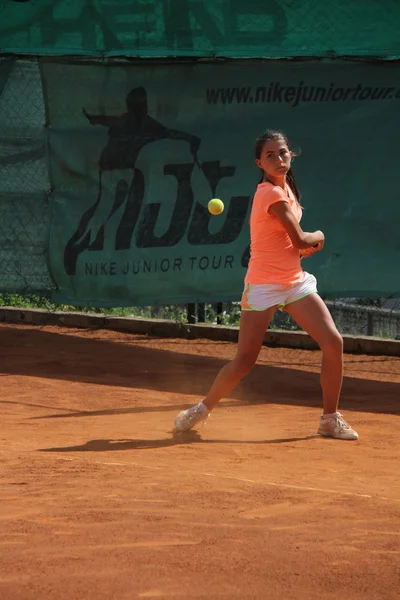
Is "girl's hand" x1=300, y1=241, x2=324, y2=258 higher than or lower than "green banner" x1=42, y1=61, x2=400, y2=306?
lower

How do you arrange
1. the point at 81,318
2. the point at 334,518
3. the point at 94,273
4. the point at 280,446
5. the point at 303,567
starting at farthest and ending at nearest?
the point at 81,318 < the point at 94,273 < the point at 280,446 < the point at 334,518 < the point at 303,567

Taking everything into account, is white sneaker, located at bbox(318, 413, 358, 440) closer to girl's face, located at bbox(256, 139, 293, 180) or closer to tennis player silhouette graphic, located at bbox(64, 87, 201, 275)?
girl's face, located at bbox(256, 139, 293, 180)

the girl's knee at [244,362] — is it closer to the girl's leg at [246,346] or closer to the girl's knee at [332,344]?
the girl's leg at [246,346]

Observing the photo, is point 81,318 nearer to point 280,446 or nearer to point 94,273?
point 94,273

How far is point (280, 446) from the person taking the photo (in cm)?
616

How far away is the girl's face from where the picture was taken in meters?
6.03

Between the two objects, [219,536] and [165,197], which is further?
[165,197]

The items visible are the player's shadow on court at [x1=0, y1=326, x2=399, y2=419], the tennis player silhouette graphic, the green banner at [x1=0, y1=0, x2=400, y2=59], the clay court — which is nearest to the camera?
the clay court

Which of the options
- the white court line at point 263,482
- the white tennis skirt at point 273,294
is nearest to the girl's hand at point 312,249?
the white tennis skirt at point 273,294

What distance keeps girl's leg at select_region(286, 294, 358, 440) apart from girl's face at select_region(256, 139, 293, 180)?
2.42 ft

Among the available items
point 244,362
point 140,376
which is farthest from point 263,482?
point 140,376

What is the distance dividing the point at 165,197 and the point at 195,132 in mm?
623

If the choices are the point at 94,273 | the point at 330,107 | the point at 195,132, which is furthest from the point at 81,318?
the point at 330,107

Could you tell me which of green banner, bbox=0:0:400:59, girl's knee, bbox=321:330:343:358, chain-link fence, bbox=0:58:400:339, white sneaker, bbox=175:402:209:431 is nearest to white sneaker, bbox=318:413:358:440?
girl's knee, bbox=321:330:343:358
